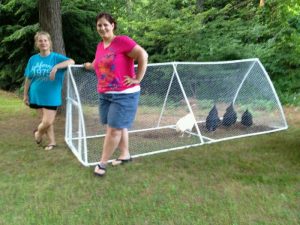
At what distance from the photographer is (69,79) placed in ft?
18.4

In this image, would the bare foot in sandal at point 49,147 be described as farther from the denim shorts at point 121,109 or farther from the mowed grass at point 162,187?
the denim shorts at point 121,109

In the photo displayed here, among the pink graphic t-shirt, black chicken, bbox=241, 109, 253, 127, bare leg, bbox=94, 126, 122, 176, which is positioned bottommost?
black chicken, bbox=241, 109, 253, 127

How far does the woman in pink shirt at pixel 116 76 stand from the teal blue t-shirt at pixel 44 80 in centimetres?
101

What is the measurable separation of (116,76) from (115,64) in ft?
0.43

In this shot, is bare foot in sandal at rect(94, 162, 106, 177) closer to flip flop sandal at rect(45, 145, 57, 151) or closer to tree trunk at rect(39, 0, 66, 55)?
flip flop sandal at rect(45, 145, 57, 151)

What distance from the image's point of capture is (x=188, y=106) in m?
6.30

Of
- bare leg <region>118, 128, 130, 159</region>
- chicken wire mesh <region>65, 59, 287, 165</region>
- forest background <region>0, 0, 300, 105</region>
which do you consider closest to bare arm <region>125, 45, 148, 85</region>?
bare leg <region>118, 128, 130, 159</region>

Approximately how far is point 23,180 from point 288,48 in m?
8.91

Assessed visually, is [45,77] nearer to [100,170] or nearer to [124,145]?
[124,145]

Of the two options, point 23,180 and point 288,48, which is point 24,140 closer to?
point 23,180

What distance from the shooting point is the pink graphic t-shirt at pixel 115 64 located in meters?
4.50

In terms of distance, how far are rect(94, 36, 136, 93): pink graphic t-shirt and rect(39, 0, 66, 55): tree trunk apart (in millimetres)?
3435

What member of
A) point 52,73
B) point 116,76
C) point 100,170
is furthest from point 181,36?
point 100,170

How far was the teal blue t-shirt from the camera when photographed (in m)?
5.50
